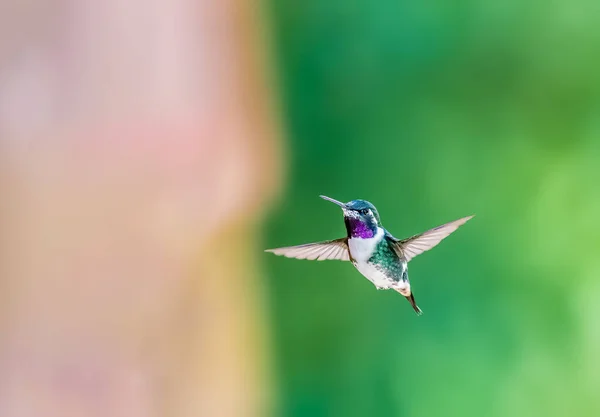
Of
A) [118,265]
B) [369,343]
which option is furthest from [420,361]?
[118,265]

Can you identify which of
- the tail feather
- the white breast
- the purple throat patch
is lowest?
the tail feather

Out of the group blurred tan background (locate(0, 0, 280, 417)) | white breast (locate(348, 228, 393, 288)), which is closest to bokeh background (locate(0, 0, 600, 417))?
blurred tan background (locate(0, 0, 280, 417))

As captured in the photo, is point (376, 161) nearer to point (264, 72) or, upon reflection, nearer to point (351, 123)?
point (351, 123)

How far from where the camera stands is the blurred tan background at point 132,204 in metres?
1.11

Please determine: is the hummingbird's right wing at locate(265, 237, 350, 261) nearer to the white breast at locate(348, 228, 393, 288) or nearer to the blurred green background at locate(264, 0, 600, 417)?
the white breast at locate(348, 228, 393, 288)

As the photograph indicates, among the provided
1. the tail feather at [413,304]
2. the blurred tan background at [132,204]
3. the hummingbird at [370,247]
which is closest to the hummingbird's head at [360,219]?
the hummingbird at [370,247]

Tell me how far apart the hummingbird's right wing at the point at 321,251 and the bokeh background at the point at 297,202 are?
0.80ft

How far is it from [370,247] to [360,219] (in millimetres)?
56

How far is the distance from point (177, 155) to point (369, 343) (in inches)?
23.3

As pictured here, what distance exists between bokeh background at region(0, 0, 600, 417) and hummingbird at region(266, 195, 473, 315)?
0.23 metres

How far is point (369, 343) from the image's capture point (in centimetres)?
119

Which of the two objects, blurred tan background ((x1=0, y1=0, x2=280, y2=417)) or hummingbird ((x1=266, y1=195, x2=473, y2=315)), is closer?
hummingbird ((x1=266, y1=195, x2=473, y2=315))

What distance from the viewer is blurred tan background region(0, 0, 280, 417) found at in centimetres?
111

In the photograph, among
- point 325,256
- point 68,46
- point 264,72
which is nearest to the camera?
point 325,256
